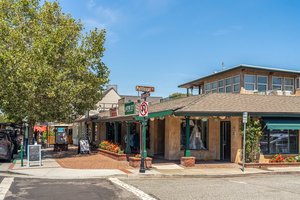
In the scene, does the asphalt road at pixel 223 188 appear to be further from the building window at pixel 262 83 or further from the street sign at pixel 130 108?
the building window at pixel 262 83

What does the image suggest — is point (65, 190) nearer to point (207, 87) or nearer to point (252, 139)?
point (252, 139)

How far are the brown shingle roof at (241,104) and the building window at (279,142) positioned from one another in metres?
1.28

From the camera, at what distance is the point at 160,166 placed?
17.7 m

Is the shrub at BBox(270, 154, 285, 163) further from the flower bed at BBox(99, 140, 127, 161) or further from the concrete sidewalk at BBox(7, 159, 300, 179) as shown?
→ the flower bed at BBox(99, 140, 127, 161)

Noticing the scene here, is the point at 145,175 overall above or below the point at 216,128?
below

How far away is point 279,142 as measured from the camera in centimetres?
1955

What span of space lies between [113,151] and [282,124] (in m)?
10.2

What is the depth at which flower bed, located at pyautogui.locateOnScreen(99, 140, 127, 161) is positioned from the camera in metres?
20.6

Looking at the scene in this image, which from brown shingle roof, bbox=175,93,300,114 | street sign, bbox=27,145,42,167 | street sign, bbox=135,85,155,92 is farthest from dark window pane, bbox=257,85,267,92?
street sign, bbox=27,145,42,167

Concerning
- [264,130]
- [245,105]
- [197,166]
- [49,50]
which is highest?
[49,50]

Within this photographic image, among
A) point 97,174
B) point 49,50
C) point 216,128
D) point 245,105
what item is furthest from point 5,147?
point 245,105

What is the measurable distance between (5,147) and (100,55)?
9.40 meters

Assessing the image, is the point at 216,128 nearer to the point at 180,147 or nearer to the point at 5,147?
the point at 180,147

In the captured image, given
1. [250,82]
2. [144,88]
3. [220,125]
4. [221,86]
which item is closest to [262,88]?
[250,82]
